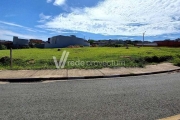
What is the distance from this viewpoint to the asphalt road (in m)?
4.43

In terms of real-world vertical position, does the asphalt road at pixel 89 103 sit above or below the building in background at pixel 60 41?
below

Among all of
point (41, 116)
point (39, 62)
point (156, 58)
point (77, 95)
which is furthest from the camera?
point (156, 58)

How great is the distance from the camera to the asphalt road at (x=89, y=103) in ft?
14.5

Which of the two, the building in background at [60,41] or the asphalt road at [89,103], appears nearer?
the asphalt road at [89,103]

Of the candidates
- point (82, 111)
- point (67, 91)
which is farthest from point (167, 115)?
point (67, 91)

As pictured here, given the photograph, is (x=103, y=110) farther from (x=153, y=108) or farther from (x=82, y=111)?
(x=153, y=108)

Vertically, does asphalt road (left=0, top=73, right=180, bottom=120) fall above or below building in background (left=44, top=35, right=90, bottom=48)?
below

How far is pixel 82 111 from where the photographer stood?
4695mm

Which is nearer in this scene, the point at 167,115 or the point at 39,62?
the point at 167,115

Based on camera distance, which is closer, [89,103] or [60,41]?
[89,103]

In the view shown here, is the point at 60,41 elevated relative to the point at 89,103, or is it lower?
elevated

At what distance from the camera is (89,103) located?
5.30 m

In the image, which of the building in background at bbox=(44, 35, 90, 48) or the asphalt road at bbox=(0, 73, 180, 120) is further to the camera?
the building in background at bbox=(44, 35, 90, 48)

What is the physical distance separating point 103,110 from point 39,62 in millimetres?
9609
